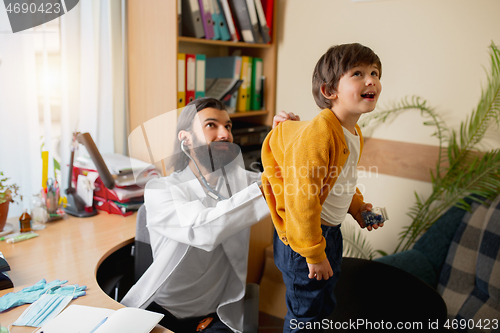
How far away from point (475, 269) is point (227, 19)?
1.73 m

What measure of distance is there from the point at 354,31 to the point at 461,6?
50 cm

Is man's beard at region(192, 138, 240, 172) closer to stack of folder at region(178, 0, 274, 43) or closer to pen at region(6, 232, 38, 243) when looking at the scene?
pen at region(6, 232, 38, 243)

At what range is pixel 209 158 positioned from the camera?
110 centimetres

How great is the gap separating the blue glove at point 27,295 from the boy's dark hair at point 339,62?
0.94 metres

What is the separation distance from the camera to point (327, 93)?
0.91 metres

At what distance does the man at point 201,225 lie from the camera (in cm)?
111

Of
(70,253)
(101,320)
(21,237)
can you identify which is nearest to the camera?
(101,320)

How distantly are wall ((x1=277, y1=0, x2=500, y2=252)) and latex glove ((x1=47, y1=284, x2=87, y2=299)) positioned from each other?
47.9 inches

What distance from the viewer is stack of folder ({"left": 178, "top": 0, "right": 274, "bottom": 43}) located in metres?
2.00

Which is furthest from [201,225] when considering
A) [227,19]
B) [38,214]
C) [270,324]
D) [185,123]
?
[227,19]

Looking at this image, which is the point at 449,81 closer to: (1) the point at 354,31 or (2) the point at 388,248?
(1) the point at 354,31

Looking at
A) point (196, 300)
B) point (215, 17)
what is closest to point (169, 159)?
point (196, 300)

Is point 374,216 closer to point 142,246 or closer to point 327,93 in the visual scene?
point 327,93

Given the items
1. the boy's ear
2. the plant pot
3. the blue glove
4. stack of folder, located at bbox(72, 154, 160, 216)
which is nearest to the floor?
stack of folder, located at bbox(72, 154, 160, 216)
